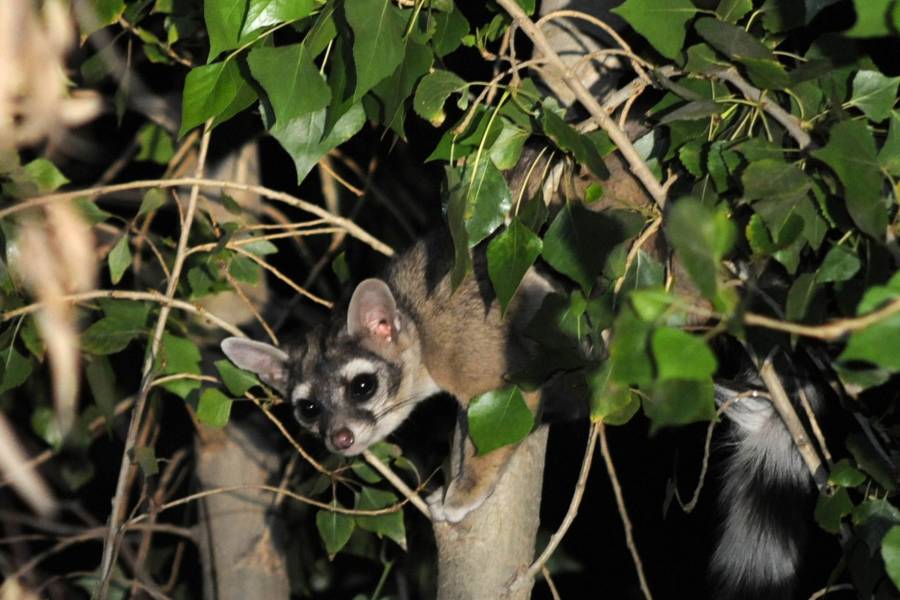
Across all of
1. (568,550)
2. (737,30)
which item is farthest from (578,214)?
(568,550)

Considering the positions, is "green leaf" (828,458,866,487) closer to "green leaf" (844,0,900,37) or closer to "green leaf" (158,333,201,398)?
"green leaf" (844,0,900,37)

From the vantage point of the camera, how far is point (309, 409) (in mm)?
3217

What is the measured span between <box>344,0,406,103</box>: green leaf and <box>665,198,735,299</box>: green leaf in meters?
0.76

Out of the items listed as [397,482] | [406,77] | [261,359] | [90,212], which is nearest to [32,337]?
[90,212]

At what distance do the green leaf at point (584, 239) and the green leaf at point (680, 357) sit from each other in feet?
2.24

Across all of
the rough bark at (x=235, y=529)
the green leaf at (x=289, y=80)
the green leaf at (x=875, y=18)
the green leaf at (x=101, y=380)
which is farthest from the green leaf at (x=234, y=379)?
the green leaf at (x=875, y=18)

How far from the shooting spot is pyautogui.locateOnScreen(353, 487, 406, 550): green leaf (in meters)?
2.73

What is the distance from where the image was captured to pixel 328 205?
12.0ft

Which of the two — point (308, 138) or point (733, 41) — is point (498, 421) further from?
point (733, 41)

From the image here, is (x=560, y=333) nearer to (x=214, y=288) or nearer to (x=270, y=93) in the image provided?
(x=270, y=93)

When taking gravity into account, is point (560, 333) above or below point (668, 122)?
below

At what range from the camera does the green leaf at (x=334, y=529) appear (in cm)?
264

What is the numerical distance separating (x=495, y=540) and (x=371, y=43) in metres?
1.11

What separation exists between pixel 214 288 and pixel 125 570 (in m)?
1.72
